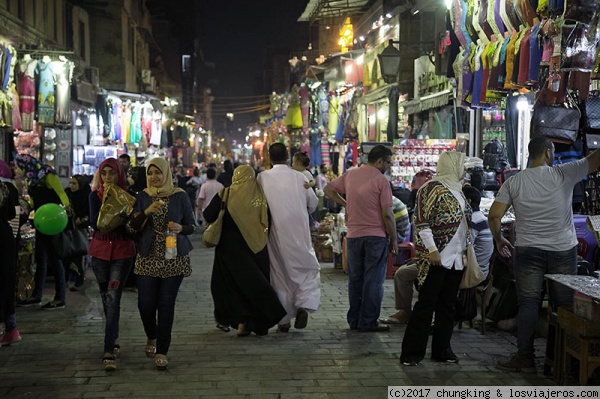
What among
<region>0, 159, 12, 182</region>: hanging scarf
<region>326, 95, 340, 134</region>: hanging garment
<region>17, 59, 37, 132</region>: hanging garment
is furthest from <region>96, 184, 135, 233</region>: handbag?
<region>326, 95, 340, 134</region>: hanging garment

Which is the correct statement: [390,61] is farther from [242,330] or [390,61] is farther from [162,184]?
[162,184]

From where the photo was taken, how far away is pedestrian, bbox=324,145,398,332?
8023 mm

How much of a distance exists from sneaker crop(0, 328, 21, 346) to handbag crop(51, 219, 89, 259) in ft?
7.24

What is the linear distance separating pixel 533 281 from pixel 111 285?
12.1 feet

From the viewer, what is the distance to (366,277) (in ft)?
26.6

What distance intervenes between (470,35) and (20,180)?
6740mm

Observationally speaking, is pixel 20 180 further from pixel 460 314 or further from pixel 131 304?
pixel 460 314

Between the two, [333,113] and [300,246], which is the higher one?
[333,113]

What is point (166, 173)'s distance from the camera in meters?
6.56

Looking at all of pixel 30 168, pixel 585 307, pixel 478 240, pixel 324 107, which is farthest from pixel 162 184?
pixel 324 107

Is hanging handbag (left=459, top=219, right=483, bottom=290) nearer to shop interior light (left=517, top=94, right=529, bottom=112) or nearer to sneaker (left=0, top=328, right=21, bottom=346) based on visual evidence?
sneaker (left=0, top=328, right=21, bottom=346)

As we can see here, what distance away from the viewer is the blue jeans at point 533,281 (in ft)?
20.7

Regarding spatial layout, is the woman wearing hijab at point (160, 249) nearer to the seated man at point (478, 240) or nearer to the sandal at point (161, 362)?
the sandal at point (161, 362)

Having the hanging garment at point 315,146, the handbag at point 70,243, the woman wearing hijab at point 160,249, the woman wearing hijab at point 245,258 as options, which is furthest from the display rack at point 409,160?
the hanging garment at point 315,146
